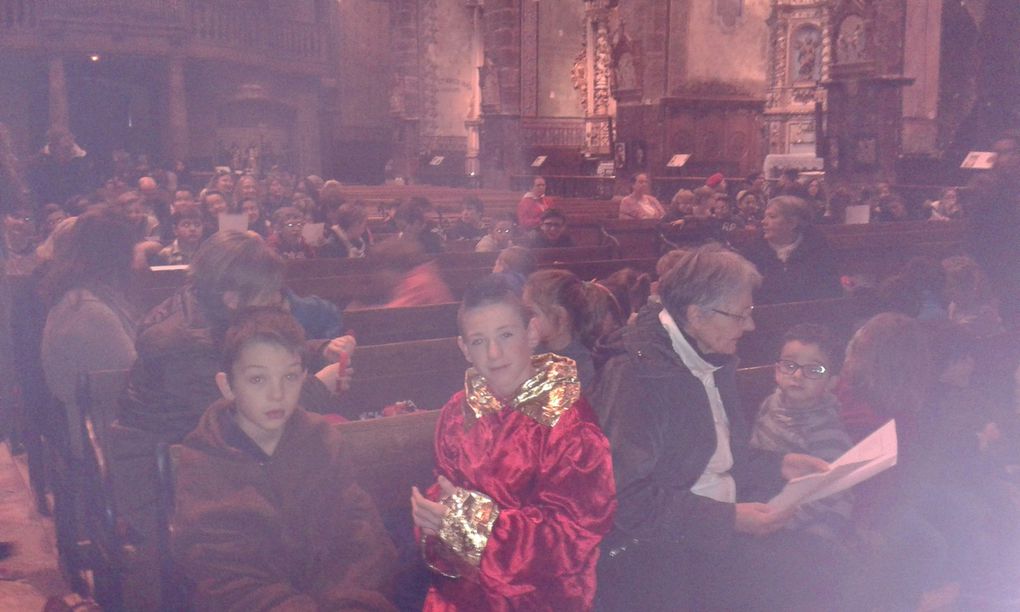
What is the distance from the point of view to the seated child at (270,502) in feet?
7.95

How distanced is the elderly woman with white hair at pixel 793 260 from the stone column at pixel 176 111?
2039 centimetres

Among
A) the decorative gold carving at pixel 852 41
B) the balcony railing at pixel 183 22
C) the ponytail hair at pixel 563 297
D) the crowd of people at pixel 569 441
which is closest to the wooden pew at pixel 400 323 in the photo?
the crowd of people at pixel 569 441

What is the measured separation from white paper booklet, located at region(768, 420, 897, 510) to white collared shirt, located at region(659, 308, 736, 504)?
16 cm

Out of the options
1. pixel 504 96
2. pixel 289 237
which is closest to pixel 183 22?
pixel 504 96

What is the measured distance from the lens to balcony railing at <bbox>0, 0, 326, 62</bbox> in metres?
21.5

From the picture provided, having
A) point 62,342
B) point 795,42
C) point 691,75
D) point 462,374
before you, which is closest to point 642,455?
point 462,374

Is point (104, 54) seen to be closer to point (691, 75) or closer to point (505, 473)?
point (691, 75)

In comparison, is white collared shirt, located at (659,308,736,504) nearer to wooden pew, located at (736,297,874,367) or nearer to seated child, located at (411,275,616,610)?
seated child, located at (411,275,616,610)

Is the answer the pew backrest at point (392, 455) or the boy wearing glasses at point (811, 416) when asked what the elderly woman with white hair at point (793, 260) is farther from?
A: the pew backrest at point (392, 455)

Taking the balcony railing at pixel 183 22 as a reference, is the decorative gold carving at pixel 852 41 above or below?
below

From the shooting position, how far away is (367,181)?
2838 centimetres

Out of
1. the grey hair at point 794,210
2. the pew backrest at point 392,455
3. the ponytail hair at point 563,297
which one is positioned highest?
the grey hair at point 794,210

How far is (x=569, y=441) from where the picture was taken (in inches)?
91.8

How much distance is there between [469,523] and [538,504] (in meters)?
0.17
